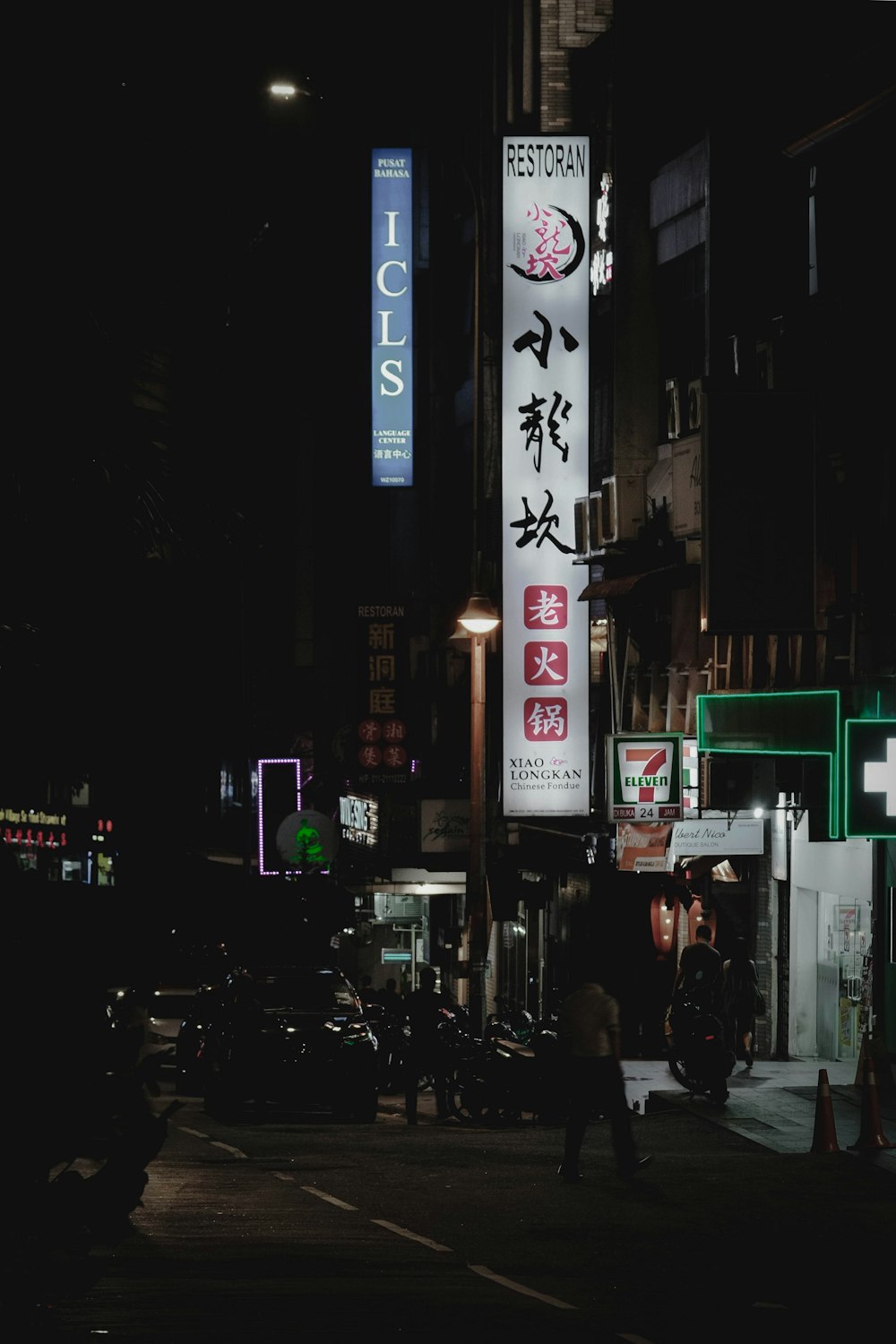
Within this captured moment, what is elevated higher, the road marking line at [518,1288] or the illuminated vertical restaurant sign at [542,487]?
the illuminated vertical restaurant sign at [542,487]

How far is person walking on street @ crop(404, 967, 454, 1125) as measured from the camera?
2498cm

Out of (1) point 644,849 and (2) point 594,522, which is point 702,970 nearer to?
(1) point 644,849

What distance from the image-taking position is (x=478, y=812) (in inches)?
1102

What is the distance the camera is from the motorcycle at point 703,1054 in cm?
2356

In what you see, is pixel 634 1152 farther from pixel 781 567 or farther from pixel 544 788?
pixel 544 788

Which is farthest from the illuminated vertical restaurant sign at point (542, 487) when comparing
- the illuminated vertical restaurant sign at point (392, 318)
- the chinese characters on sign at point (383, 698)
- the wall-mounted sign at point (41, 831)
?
the wall-mounted sign at point (41, 831)

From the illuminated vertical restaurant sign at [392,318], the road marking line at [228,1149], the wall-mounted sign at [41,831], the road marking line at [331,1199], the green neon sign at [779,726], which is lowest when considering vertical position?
the road marking line at [228,1149]

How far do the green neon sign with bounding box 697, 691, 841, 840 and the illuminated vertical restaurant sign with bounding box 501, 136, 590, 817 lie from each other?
6552 mm

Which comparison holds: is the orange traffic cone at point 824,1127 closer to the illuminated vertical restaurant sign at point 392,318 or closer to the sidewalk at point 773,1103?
the sidewalk at point 773,1103

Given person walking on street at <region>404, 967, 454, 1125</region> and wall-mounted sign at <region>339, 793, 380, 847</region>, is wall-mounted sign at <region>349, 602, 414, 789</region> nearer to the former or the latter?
wall-mounted sign at <region>339, 793, 380, 847</region>

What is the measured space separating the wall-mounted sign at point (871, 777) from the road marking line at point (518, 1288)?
562cm

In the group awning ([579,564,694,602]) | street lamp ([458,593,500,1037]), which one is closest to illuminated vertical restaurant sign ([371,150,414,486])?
awning ([579,564,694,602])

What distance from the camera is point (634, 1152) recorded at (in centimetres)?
1750

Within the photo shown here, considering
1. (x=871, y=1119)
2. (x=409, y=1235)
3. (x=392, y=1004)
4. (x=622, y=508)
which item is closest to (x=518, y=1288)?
(x=409, y=1235)
